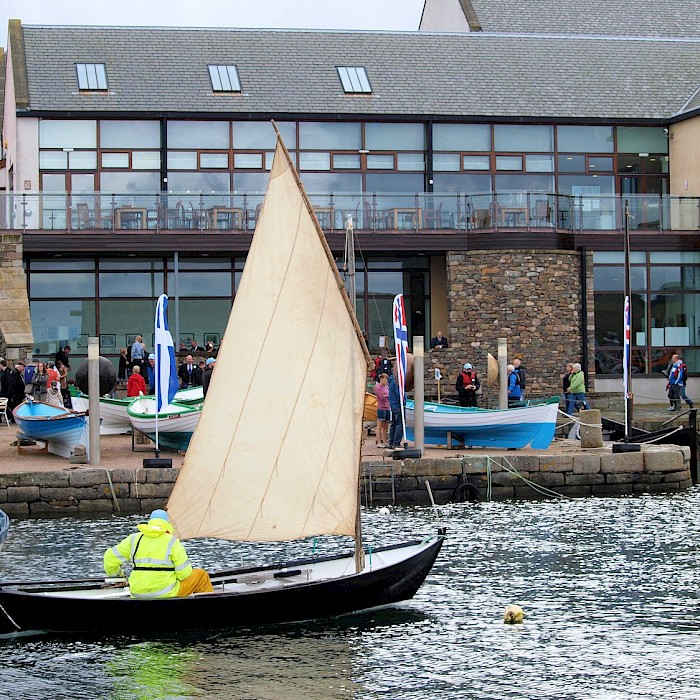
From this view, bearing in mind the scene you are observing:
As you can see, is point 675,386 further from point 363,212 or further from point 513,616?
point 513,616

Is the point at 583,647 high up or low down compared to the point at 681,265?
down

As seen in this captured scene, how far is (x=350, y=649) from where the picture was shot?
1541 cm

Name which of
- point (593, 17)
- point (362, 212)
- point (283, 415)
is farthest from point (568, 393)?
point (593, 17)

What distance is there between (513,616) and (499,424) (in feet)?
38.0

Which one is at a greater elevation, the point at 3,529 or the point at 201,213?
the point at 201,213

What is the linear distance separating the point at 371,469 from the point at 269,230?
990 centimetres

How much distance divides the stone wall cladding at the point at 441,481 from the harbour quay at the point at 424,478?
0.02 meters

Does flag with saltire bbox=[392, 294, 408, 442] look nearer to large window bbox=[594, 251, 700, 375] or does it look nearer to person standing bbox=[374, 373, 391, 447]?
person standing bbox=[374, 373, 391, 447]

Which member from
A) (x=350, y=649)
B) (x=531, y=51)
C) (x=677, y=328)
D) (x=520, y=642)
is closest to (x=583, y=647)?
(x=520, y=642)

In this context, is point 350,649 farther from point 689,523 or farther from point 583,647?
point 689,523

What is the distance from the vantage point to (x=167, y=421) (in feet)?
89.7

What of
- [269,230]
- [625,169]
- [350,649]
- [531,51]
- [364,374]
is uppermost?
[531,51]

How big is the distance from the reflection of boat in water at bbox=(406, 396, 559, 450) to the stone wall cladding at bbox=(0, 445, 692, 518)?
1.12m

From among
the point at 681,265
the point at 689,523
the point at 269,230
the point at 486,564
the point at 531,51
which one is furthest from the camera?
the point at 531,51
